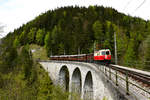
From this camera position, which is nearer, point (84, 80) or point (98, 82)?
point (98, 82)

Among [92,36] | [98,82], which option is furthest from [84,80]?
[92,36]

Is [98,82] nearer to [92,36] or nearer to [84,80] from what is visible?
[84,80]

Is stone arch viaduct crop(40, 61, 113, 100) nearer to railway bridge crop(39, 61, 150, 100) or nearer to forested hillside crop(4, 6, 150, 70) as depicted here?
railway bridge crop(39, 61, 150, 100)

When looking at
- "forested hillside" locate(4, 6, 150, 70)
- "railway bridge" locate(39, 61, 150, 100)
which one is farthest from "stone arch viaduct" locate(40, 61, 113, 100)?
"forested hillside" locate(4, 6, 150, 70)

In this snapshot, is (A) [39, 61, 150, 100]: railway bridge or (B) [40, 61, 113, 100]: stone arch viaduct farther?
(B) [40, 61, 113, 100]: stone arch viaduct

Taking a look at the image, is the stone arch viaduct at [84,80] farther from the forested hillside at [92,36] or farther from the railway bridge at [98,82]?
the forested hillside at [92,36]

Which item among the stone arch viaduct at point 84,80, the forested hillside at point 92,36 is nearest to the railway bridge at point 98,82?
the stone arch viaduct at point 84,80

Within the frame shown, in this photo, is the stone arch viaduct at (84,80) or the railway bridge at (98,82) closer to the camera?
the railway bridge at (98,82)

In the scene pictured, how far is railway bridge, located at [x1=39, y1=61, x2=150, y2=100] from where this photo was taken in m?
4.22

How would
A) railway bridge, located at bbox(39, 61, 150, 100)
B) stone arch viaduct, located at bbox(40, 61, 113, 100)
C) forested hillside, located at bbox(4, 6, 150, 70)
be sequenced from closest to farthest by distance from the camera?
railway bridge, located at bbox(39, 61, 150, 100) < stone arch viaduct, located at bbox(40, 61, 113, 100) < forested hillside, located at bbox(4, 6, 150, 70)

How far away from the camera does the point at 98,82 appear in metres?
8.53

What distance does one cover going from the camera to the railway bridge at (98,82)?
422cm

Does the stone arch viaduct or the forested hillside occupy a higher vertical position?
the forested hillside

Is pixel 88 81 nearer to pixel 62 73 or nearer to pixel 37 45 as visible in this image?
pixel 62 73
